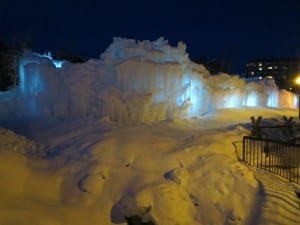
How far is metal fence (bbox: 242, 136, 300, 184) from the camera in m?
13.5

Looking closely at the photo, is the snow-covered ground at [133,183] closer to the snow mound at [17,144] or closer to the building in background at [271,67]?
the snow mound at [17,144]

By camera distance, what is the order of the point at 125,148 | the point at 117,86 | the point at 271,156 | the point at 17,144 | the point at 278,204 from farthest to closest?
the point at 117,86, the point at 271,156, the point at 125,148, the point at 17,144, the point at 278,204

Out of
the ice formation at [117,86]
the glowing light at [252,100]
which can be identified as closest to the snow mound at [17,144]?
the ice formation at [117,86]

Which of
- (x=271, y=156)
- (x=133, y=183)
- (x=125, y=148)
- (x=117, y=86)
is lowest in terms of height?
(x=133, y=183)

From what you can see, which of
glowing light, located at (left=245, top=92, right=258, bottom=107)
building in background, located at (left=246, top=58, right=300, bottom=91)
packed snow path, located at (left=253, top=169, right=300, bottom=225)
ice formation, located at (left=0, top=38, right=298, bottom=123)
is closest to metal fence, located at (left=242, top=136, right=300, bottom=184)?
packed snow path, located at (left=253, top=169, right=300, bottom=225)

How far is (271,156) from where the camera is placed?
15.3m

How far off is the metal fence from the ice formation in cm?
675

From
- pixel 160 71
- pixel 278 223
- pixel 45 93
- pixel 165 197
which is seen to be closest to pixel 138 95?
pixel 160 71

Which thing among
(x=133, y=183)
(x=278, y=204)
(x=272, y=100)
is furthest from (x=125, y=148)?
(x=272, y=100)

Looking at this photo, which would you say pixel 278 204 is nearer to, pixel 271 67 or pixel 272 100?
pixel 272 100

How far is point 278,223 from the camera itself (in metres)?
9.16

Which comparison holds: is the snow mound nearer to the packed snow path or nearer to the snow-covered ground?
the snow-covered ground

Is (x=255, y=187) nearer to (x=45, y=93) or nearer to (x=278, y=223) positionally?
(x=278, y=223)

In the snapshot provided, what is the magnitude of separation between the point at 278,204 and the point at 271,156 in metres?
5.58
